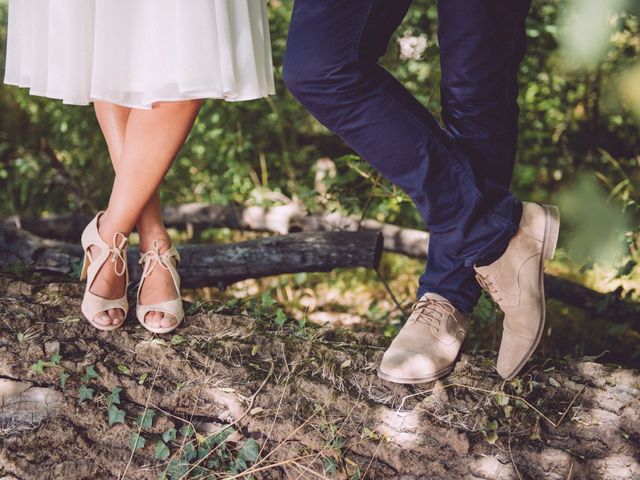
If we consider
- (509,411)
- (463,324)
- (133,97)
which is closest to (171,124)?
(133,97)

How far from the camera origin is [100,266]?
1.62m

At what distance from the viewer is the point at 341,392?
1446mm

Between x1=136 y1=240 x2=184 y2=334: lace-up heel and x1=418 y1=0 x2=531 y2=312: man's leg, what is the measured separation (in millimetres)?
701

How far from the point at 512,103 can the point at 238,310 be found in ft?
3.25

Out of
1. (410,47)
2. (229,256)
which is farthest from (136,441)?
(410,47)

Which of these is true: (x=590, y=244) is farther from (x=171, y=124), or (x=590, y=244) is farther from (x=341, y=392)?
(x=171, y=124)

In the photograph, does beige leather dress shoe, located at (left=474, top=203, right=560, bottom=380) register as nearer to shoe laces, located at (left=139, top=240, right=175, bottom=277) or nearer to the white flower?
shoe laces, located at (left=139, top=240, right=175, bottom=277)

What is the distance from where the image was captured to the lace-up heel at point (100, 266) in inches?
62.1

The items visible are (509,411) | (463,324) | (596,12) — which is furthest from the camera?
(596,12)

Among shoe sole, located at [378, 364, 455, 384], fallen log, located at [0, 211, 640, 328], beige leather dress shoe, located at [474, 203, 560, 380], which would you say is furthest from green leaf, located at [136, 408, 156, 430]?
fallen log, located at [0, 211, 640, 328]

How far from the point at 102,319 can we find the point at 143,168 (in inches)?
16.3

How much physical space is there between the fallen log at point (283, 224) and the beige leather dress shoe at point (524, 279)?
110 centimetres

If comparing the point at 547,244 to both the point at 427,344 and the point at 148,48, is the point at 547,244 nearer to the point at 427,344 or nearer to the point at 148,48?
the point at 427,344

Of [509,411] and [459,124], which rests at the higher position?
[459,124]
